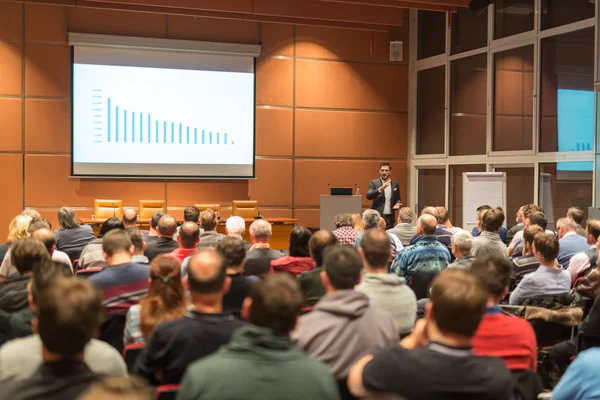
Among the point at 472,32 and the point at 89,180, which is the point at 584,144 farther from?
the point at 89,180

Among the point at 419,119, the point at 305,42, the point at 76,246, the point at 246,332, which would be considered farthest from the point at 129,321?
the point at 419,119

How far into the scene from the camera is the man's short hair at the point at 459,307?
1817 mm

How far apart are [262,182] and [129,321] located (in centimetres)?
811

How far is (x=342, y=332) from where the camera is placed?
2.34 meters

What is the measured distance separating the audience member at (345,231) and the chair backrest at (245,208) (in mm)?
4512

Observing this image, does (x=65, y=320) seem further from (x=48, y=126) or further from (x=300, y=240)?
(x=48, y=126)

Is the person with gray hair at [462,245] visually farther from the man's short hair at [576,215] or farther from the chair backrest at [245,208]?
the chair backrest at [245,208]

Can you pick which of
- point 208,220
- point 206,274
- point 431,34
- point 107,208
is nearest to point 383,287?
point 206,274

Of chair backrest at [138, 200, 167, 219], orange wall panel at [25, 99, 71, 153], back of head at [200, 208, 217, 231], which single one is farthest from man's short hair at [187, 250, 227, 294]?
orange wall panel at [25, 99, 71, 153]

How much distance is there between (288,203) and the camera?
36.5 ft

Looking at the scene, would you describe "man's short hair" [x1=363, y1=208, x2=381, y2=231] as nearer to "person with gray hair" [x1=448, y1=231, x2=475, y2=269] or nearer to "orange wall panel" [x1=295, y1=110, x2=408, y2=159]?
"person with gray hair" [x1=448, y1=231, x2=475, y2=269]

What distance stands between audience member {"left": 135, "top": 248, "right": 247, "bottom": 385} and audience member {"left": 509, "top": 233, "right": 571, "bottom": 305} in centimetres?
223

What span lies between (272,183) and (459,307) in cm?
924

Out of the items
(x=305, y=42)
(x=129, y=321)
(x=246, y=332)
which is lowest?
(x=129, y=321)
